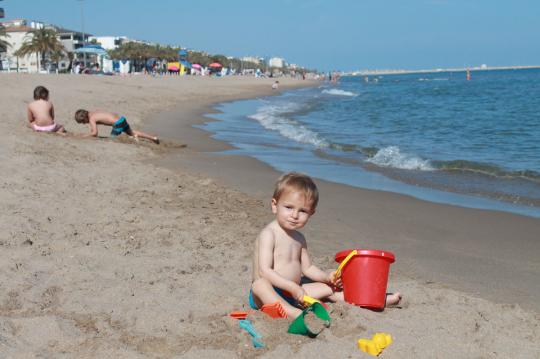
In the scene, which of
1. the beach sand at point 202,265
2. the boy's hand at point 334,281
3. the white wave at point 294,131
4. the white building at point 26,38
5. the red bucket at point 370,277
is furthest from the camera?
the white building at point 26,38

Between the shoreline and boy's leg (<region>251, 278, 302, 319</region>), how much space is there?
129 centimetres

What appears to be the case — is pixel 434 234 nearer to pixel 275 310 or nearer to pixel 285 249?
pixel 285 249

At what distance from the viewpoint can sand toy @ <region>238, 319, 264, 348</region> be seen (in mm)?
2773

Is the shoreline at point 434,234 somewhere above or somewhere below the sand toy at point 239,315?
below

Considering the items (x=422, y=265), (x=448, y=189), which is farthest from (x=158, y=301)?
(x=448, y=189)

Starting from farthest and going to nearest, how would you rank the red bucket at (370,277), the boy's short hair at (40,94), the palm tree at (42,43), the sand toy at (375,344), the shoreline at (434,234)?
the palm tree at (42,43)
the boy's short hair at (40,94)
the shoreline at (434,234)
the red bucket at (370,277)
the sand toy at (375,344)

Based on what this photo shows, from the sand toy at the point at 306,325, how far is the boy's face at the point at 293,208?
45 cm

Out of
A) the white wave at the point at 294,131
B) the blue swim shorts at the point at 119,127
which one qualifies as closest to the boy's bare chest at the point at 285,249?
the blue swim shorts at the point at 119,127

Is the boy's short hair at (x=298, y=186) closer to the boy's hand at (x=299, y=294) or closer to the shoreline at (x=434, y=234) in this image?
the boy's hand at (x=299, y=294)

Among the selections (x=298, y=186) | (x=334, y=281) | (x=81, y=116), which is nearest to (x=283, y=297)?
(x=334, y=281)

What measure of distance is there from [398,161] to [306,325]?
727 cm

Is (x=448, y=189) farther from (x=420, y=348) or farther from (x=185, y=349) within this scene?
(x=185, y=349)

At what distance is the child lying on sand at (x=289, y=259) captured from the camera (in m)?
3.15

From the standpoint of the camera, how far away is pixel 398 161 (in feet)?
32.1
